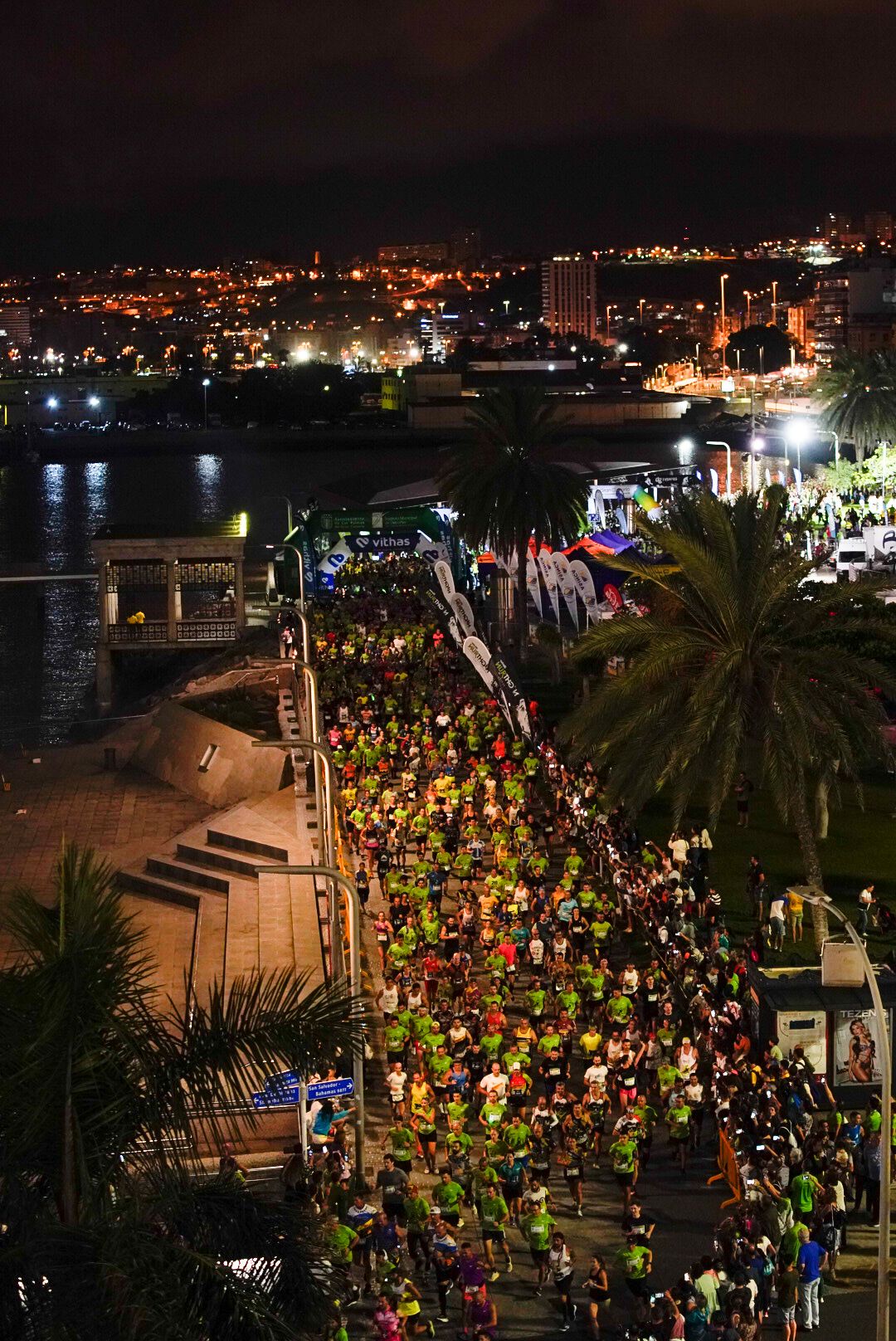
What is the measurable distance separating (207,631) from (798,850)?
30.6 meters

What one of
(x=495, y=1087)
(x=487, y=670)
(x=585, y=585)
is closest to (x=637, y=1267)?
(x=495, y=1087)

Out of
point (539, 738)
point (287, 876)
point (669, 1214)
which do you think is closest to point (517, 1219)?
point (669, 1214)

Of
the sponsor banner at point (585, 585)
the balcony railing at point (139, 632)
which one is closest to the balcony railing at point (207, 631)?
the balcony railing at point (139, 632)

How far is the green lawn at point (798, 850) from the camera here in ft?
81.8

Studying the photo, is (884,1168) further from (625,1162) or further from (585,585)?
(585,585)

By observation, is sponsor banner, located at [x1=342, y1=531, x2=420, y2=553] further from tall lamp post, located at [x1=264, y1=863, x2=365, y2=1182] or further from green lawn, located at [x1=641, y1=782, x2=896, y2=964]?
tall lamp post, located at [x1=264, y1=863, x2=365, y2=1182]

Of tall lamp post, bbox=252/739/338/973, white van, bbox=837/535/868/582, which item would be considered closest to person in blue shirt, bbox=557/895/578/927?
tall lamp post, bbox=252/739/338/973

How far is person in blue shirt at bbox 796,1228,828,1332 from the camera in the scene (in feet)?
45.0

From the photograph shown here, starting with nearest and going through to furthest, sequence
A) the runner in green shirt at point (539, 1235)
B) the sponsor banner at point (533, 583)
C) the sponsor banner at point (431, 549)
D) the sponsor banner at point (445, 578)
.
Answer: the runner in green shirt at point (539, 1235)
the sponsor banner at point (445, 578)
the sponsor banner at point (533, 583)
the sponsor banner at point (431, 549)

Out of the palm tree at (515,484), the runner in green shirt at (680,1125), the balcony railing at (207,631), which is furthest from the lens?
the balcony railing at (207,631)

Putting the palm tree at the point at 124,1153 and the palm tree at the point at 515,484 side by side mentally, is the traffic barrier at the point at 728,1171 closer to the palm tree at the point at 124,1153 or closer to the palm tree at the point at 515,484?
the palm tree at the point at 124,1153

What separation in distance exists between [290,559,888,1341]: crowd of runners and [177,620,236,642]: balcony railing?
2774cm

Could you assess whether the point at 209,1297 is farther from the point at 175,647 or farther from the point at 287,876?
the point at 175,647

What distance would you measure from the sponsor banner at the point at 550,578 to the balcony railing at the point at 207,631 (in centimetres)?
1078
